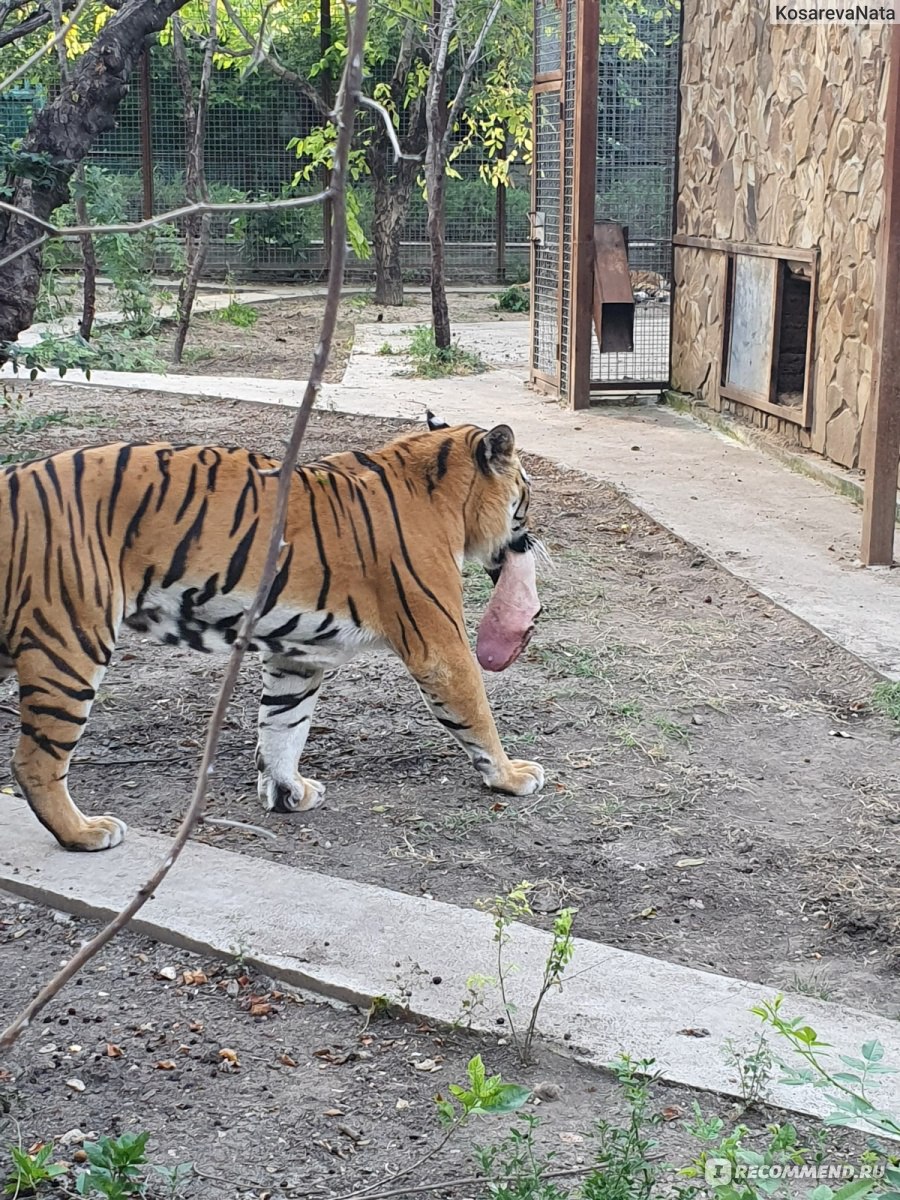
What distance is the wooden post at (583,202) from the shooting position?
34.3 feet

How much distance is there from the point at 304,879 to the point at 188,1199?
125 cm

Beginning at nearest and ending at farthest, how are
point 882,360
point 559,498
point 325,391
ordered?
point 882,360 → point 559,498 → point 325,391

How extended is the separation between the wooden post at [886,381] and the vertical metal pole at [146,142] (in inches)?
633

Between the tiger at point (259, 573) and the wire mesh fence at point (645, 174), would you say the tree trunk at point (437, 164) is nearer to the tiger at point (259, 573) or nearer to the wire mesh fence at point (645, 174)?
the wire mesh fence at point (645, 174)

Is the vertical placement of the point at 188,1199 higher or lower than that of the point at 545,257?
lower

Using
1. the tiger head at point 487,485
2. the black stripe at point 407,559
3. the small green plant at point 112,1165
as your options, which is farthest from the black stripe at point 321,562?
the small green plant at point 112,1165

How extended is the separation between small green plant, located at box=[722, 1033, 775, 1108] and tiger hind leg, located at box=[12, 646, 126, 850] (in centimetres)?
182

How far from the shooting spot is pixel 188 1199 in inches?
94.6

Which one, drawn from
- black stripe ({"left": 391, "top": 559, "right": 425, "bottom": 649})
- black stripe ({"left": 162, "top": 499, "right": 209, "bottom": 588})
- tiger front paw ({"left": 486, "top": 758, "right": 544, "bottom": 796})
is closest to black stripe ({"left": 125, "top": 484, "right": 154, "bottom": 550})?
black stripe ({"left": 162, "top": 499, "right": 209, "bottom": 588})

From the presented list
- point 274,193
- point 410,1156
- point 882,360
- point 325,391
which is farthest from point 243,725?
point 274,193

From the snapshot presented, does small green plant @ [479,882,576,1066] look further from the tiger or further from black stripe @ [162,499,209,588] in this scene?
black stripe @ [162,499,209,588]

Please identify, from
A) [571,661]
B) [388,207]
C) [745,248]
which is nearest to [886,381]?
[571,661]

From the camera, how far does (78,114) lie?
638 cm

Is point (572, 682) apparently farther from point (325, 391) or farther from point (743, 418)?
point (325, 391)
